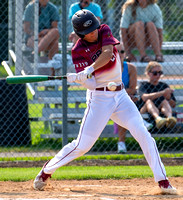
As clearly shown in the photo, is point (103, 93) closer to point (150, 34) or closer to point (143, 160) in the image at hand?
point (143, 160)

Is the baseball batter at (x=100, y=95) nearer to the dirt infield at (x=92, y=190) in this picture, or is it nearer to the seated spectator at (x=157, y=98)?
the dirt infield at (x=92, y=190)

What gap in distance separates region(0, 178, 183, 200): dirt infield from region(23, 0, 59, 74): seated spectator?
3.40 m

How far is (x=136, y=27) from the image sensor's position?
8305mm

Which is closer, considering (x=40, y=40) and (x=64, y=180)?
(x=64, y=180)

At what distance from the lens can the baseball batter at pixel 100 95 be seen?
4859mm

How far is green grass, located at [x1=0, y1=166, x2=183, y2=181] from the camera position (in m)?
6.16

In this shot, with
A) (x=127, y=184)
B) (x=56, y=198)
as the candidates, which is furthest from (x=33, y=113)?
(x=56, y=198)

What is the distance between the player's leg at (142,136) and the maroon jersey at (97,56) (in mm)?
262

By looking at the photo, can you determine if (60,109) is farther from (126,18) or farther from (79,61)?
(79,61)

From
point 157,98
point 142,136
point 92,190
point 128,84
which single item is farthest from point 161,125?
point 142,136

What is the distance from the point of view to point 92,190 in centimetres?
530

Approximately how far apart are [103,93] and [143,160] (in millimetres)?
2581

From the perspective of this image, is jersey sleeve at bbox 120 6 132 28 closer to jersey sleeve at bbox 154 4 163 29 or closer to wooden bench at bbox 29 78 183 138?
jersey sleeve at bbox 154 4 163 29

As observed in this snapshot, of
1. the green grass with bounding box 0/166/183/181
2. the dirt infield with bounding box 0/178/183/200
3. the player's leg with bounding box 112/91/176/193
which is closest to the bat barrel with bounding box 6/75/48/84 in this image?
the player's leg with bounding box 112/91/176/193
